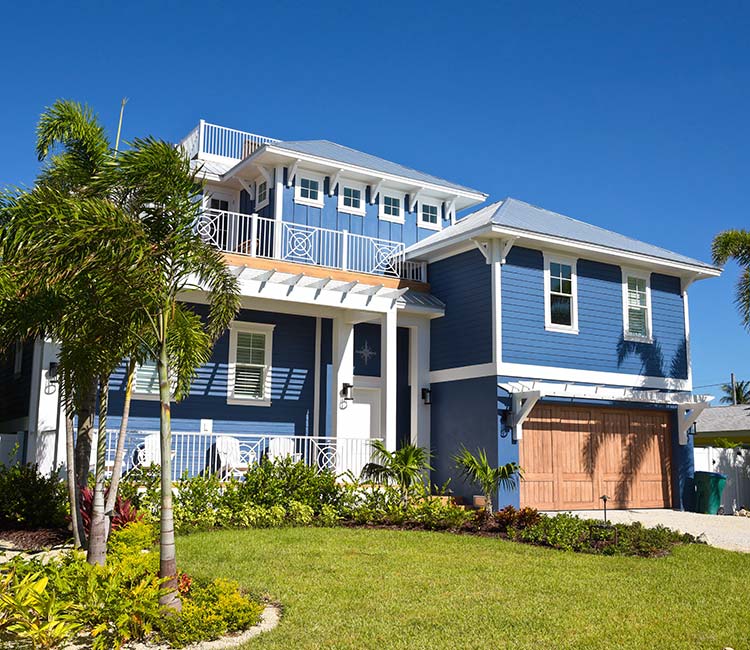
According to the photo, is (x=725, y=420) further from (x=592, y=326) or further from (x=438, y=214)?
(x=438, y=214)

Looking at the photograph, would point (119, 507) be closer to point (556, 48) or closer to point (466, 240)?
point (466, 240)

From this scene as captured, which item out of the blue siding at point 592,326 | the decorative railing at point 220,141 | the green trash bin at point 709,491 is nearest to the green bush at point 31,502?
the blue siding at point 592,326

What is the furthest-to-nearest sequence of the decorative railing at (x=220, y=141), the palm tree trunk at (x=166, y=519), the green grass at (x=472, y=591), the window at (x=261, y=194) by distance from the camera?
the decorative railing at (x=220, y=141) → the window at (x=261, y=194) → the palm tree trunk at (x=166, y=519) → the green grass at (x=472, y=591)

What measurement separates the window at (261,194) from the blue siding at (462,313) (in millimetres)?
4444

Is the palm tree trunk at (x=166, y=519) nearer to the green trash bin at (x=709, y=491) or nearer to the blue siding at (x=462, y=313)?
the blue siding at (x=462, y=313)

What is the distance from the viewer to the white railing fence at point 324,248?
56.2 feet

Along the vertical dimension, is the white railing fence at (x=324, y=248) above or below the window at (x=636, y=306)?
above

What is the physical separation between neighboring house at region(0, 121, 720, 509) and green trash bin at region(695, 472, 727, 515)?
417mm

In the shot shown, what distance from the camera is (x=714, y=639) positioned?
632 centimetres

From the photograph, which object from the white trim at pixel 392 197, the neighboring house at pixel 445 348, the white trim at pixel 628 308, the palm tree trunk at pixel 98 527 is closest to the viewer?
the palm tree trunk at pixel 98 527

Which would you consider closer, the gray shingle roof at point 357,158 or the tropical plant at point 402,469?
the tropical plant at point 402,469

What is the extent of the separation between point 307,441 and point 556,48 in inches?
351

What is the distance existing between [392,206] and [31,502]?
11.6 metres

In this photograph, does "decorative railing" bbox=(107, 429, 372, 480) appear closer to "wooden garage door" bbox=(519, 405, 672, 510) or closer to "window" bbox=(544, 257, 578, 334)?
"wooden garage door" bbox=(519, 405, 672, 510)
